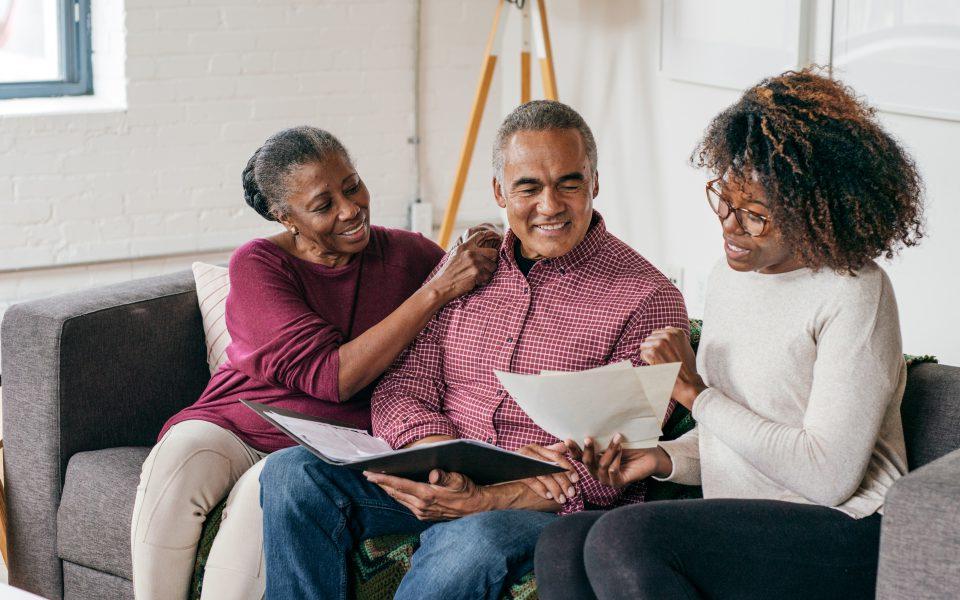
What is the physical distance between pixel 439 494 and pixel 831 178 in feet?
2.65

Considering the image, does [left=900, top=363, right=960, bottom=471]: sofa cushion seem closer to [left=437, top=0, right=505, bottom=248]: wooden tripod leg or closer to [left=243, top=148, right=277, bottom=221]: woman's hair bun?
[left=243, top=148, right=277, bottom=221]: woman's hair bun

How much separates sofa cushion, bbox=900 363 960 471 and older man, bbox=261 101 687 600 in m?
0.40

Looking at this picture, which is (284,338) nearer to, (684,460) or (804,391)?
(684,460)

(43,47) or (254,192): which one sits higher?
(43,47)

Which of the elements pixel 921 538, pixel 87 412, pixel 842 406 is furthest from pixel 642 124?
pixel 921 538

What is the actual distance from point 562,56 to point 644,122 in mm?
609

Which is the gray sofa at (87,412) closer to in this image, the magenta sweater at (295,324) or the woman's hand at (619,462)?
the magenta sweater at (295,324)

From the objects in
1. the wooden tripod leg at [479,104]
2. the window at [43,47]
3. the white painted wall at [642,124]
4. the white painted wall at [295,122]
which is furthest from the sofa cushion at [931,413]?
the window at [43,47]

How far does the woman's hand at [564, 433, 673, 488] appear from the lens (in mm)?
1852

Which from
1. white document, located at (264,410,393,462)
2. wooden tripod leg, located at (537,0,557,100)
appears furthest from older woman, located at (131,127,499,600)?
wooden tripod leg, located at (537,0,557,100)

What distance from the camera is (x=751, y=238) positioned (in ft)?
5.79

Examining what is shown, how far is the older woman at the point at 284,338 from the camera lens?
2176 millimetres

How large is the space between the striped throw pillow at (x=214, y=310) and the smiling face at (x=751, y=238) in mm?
1220

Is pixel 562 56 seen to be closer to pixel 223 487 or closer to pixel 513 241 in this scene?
pixel 513 241
